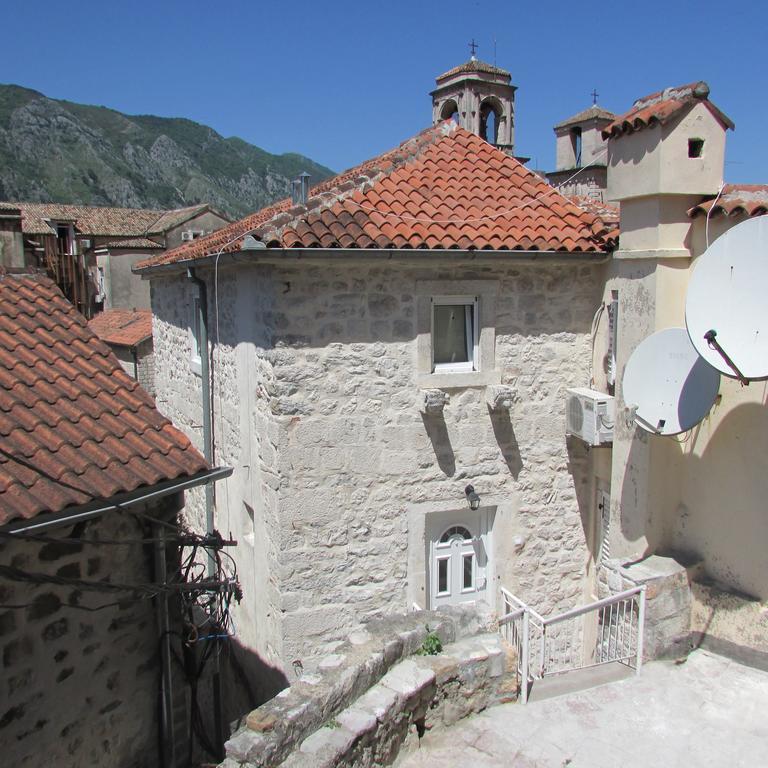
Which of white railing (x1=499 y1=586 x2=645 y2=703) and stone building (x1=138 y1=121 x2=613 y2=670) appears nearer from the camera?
white railing (x1=499 y1=586 x2=645 y2=703)

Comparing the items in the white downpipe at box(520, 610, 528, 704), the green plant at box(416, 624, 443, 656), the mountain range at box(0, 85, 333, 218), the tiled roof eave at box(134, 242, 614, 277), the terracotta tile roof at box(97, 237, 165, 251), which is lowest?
the white downpipe at box(520, 610, 528, 704)

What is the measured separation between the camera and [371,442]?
802 cm

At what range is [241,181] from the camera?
125m

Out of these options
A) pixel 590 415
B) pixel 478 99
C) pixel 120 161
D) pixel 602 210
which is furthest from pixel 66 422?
pixel 120 161

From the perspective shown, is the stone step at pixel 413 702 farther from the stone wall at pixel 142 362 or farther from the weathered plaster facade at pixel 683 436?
the stone wall at pixel 142 362

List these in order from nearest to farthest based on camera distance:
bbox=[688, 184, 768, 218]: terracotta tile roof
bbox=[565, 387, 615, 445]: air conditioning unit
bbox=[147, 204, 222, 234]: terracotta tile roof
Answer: bbox=[688, 184, 768, 218]: terracotta tile roof, bbox=[565, 387, 615, 445]: air conditioning unit, bbox=[147, 204, 222, 234]: terracotta tile roof

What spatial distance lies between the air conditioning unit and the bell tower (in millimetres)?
9377

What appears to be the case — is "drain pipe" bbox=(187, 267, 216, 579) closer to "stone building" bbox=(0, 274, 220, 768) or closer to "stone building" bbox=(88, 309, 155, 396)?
"stone building" bbox=(0, 274, 220, 768)

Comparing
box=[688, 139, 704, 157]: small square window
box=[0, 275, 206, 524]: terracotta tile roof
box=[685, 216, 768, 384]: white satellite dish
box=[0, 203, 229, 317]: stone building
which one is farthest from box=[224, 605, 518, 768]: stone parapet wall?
box=[0, 203, 229, 317]: stone building

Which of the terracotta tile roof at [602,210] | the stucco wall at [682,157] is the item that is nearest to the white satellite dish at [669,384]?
the stucco wall at [682,157]

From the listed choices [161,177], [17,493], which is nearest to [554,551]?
[17,493]

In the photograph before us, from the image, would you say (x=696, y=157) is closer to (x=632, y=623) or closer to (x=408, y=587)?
(x=632, y=623)

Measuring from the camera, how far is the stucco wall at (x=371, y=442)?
25.5 feet

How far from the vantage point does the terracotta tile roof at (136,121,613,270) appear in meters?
7.58
